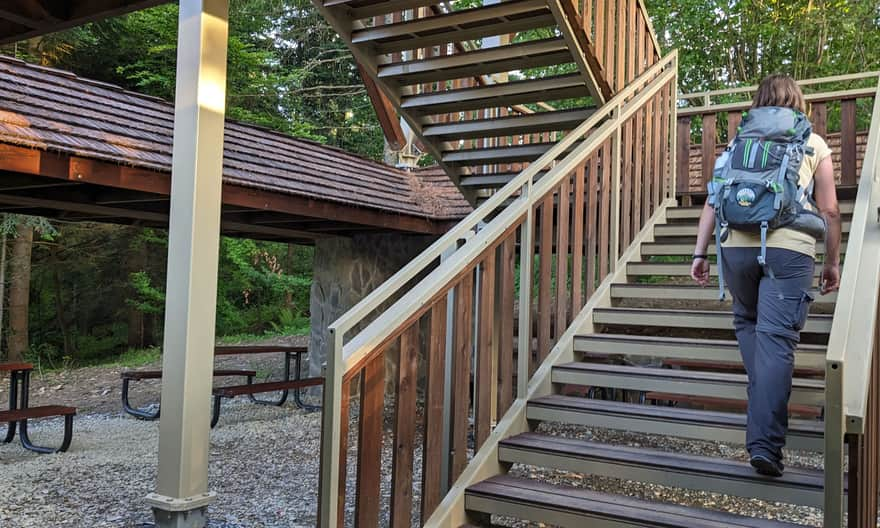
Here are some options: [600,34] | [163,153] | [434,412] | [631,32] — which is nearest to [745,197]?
[434,412]

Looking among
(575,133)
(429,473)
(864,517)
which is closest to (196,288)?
(429,473)

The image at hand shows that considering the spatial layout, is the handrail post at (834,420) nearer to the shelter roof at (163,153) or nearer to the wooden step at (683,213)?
the wooden step at (683,213)

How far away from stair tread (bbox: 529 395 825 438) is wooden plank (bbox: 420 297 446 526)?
78cm

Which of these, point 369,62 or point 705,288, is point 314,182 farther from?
point 705,288

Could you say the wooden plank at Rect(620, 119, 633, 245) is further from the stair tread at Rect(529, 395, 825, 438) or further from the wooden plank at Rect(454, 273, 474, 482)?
the wooden plank at Rect(454, 273, 474, 482)

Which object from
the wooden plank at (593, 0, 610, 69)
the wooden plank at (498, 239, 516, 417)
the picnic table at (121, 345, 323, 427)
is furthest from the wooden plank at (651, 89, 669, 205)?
the picnic table at (121, 345, 323, 427)

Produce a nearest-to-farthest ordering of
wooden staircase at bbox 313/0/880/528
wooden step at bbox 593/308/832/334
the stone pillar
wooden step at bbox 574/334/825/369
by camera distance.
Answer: wooden staircase at bbox 313/0/880/528 → wooden step at bbox 574/334/825/369 → wooden step at bbox 593/308/832/334 → the stone pillar

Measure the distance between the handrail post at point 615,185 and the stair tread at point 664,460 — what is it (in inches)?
63.7

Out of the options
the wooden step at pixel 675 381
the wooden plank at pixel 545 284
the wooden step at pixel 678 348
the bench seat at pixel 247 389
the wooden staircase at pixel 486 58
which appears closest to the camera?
the wooden step at pixel 675 381

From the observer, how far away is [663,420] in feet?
10.8

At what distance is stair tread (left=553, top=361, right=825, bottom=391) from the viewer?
3.08 m

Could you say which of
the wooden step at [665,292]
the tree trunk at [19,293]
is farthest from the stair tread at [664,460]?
the tree trunk at [19,293]

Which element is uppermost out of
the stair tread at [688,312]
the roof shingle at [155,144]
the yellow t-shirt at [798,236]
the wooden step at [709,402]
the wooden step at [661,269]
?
the roof shingle at [155,144]

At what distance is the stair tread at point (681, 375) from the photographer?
10.1 feet
